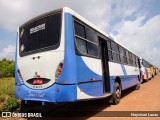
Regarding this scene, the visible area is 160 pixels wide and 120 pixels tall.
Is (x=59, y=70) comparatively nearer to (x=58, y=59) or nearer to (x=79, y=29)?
(x=58, y=59)

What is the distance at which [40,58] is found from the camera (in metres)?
5.57

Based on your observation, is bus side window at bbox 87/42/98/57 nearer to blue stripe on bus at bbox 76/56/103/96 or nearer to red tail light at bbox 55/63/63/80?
blue stripe on bus at bbox 76/56/103/96

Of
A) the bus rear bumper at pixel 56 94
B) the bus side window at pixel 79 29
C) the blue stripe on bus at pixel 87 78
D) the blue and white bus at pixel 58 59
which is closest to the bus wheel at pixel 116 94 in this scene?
the blue and white bus at pixel 58 59

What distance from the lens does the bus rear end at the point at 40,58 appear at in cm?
518

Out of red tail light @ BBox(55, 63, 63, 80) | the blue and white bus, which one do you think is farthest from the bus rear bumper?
red tail light @ BBox(55, 63, 63, 80)

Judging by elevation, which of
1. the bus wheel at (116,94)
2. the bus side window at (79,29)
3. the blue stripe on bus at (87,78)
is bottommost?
the bus wheel at (116,94)

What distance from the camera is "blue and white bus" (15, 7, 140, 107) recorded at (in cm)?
505

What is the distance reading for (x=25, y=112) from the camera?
7.20m

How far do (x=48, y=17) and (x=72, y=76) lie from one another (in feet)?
6.63

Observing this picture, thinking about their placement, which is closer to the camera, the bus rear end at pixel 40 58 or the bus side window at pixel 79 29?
the bus rear end at pixel 40 58

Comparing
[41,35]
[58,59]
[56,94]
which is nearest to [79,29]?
[41,35]

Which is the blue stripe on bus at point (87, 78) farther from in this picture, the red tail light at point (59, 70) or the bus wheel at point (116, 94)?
the bus wheel at point (116, 94)

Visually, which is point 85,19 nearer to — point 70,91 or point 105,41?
point 105,41

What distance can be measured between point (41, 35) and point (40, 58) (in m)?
0.76
